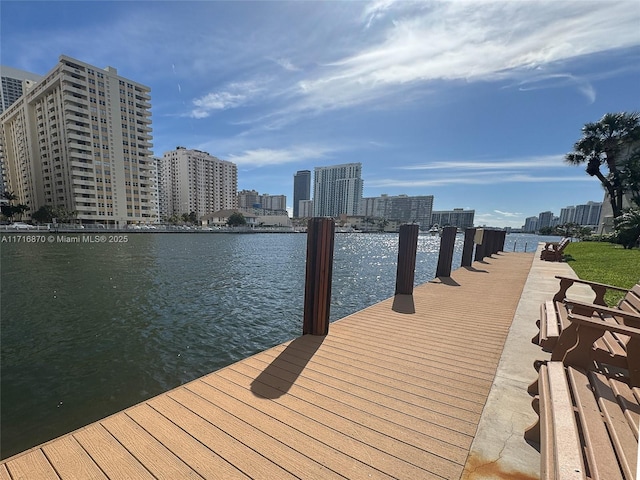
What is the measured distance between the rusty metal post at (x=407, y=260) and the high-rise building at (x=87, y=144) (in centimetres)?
8511

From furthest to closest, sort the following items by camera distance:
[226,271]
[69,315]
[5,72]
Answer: [5,72] < [226,271] < [69,315]

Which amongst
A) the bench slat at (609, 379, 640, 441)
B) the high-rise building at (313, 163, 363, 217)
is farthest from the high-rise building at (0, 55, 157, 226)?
the high-rise building at (313, 163, 363, 217)

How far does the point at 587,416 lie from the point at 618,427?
5.4 inches

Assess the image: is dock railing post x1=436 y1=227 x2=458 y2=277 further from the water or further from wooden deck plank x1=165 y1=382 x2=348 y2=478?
wooden deck plank x1=165 y1=382 x2=348 y2=478

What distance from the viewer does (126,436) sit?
251 cm

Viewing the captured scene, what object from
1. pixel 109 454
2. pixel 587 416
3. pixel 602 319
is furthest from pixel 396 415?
pixel 109 454

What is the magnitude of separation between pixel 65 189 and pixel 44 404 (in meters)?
90.8

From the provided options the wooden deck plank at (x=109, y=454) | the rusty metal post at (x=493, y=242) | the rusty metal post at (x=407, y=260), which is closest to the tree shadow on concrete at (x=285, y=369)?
the wooden deck plank at (x=109, y=454)

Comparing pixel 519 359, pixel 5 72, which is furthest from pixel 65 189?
pixel 5 72

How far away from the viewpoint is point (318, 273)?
504 centimetres

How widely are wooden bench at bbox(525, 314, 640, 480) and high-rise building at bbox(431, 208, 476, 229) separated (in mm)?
167286

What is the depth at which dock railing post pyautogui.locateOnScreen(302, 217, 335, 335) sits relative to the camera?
16.3ft

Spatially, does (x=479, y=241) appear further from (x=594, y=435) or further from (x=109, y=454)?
(x=109, y=454)

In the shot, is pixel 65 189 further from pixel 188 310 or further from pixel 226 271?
pixel 188 310
